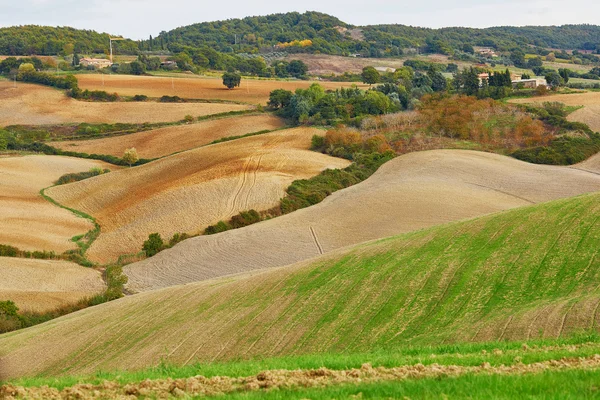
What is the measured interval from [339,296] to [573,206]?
12.0 m

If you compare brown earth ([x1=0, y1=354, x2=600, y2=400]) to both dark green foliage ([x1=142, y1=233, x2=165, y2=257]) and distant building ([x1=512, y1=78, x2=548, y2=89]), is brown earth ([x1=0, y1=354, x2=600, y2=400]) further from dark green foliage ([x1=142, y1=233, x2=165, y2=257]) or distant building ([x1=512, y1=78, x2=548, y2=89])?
distant building ([x1=512, y1=78, x2=548, y2=89])

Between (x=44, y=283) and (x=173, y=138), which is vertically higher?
(x=173, y=138)

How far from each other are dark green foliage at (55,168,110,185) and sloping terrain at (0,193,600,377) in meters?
56.3

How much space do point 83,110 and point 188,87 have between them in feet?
71.9

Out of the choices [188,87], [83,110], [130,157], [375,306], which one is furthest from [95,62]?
[375,306]

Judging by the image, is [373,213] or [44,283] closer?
[44,283]

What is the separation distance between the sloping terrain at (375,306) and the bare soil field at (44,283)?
8925mm

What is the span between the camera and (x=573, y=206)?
34531 mm

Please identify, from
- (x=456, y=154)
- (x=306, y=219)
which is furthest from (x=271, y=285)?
(x=456, y=154)

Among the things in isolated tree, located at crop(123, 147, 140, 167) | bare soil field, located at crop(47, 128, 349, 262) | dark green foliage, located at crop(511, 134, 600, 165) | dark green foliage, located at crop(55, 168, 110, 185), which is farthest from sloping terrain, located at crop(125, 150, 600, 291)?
isolated tree, located at crop(123, 147, 140, 167)

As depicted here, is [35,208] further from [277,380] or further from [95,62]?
[95,62]

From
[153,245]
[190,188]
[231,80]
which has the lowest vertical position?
[153,245]

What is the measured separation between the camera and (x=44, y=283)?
163 feet

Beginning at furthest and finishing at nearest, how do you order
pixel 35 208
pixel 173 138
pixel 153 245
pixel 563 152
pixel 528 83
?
pixel 528 83, pixel 173 138, pixel 563 152, pixel 35 208, pixel 153 245
